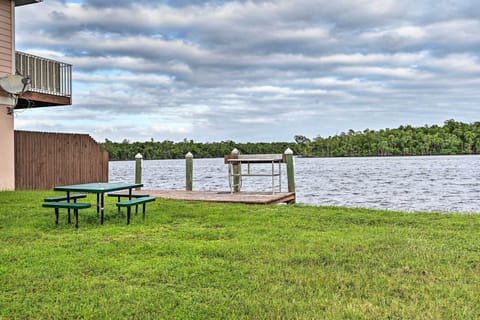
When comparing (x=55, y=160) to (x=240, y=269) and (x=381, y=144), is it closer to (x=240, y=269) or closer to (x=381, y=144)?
(x=240, y=269)

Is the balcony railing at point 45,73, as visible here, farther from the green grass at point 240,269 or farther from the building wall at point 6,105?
the green grass at point 240,269

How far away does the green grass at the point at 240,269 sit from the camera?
141 inches

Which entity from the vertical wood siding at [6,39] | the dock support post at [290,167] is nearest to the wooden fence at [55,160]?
the vertical wood siding at [6,39]

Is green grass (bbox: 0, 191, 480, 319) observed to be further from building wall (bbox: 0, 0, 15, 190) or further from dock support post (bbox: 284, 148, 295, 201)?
building wall (bbox: 0, 0, 15, 190)

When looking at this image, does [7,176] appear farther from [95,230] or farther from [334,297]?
[334,297]

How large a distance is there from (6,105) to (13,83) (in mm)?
1135

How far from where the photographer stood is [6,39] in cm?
1272

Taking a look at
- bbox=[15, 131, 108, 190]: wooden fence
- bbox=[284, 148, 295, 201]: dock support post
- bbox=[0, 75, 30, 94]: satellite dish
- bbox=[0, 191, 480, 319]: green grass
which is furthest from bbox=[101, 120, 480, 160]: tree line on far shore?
bbox=[0, 191, 480, 319]: green grass

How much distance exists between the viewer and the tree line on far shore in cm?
6353

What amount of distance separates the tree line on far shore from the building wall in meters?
49.4

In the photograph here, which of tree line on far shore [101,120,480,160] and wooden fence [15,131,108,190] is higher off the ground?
tree line on far shore [101,120,480,160]

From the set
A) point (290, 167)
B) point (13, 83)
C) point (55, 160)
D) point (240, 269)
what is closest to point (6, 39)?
point (13, 83)

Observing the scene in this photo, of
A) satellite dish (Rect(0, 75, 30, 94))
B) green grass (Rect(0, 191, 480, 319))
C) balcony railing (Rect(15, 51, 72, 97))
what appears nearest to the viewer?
green grass (Rect(0, 191, 480, 319))

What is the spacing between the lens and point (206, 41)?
2055 centimetres
